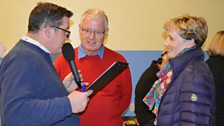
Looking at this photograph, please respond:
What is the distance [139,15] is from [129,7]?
0.43 feet

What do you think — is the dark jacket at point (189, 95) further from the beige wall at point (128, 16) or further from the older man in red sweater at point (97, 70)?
the beige wall at point (128, 16)

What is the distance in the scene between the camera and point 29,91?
1177 mm

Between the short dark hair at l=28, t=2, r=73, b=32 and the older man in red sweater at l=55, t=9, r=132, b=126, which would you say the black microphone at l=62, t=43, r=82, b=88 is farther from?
the older man in red sweater at l=55, t=9, r=132, b=126

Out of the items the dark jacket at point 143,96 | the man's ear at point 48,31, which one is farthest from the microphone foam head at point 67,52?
the dark jacket at point 143,96

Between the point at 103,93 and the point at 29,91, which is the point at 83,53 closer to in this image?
the point at 103,93

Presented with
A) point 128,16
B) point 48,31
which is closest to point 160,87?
point 48,31

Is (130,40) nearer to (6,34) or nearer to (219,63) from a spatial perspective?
(219,63)

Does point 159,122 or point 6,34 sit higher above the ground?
point 6,34

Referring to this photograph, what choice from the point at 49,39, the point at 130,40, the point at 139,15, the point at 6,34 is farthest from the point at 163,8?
the point at 49,39

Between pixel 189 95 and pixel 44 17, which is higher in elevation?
pixel 44 17

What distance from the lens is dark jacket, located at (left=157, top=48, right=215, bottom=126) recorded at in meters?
1.34

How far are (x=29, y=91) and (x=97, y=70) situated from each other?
2.86 feet

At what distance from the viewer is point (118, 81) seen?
2053 millimetres

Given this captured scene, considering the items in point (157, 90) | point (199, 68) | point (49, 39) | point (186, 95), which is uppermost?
point (49, 39)
